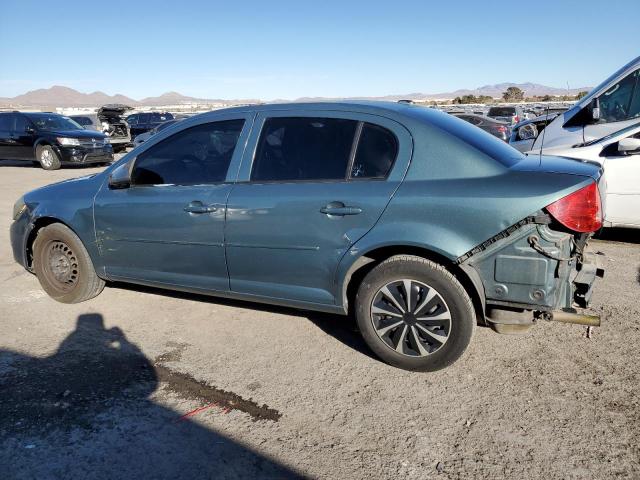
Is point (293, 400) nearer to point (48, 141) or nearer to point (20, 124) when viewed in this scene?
point (48, 141)

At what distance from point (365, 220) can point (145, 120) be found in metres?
24.0

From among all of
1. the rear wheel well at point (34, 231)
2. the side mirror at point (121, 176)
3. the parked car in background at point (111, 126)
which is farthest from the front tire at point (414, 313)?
the parked car in background at point (111, 126)

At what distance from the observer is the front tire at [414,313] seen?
3131mm

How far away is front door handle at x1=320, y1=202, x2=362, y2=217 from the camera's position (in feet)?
10.7

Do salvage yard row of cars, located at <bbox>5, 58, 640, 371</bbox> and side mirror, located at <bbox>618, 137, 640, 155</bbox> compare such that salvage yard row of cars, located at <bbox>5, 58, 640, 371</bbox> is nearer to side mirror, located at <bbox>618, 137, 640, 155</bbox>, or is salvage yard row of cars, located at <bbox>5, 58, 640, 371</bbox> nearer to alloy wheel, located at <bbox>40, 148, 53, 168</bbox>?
side mirror, located at <bbox>618, 137, 640, 155</bbox>

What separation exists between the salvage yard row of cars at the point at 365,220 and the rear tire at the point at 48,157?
12.1 metres

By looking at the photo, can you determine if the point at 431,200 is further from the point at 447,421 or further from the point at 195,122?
the point at 195,122

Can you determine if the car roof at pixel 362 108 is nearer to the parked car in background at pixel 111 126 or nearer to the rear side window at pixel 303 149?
the rear side window at pixel 303 149

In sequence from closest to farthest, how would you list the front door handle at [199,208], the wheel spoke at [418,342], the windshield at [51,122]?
the wheel spoke at [418,342] < the front door handle at [199,208] < the windshield at [51,122]

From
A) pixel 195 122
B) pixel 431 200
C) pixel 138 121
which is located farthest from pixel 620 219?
pixel 138 121

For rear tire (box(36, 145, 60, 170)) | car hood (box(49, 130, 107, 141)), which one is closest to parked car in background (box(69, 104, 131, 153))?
car hood (box(49, 130, 107, 141))

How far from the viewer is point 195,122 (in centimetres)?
398

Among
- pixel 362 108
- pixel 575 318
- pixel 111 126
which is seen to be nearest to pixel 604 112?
pixel 575 318

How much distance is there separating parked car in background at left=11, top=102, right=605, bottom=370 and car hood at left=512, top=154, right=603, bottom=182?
0.08 feet
